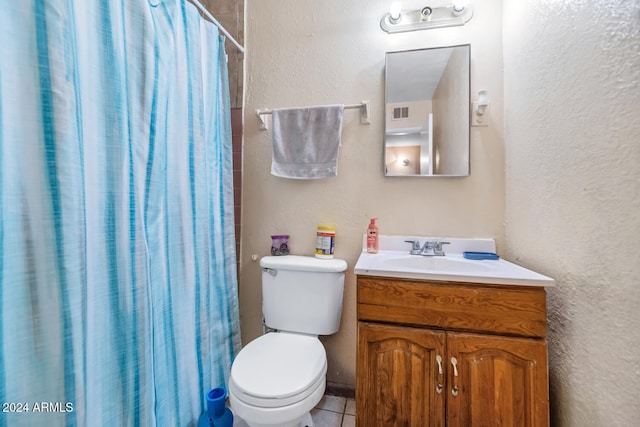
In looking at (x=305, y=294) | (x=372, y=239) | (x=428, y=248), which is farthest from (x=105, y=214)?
(x=428, y=248)

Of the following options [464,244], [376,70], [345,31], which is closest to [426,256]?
[464,244]

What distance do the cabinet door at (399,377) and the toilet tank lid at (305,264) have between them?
331 mm

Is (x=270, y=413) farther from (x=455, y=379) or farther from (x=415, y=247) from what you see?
(x=415, y=247)

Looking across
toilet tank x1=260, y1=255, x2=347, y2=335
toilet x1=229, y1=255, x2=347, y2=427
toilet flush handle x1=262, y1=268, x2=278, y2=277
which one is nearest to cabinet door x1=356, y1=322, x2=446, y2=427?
toilet x1=229, y1=255, x2=347, y2=427

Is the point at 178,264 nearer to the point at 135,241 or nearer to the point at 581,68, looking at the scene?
the point at 135,241

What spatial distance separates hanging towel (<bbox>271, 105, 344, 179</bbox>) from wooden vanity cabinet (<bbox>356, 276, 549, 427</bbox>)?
2.31 ft

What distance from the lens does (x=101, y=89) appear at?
768 millimetres

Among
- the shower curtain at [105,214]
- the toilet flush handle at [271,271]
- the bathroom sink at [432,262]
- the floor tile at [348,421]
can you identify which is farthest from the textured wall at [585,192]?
the shower curtain at [105,214]

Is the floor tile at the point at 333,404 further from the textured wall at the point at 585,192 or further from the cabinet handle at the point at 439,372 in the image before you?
the textured wall at the point at 585,192

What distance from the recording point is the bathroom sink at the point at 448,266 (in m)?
0.87

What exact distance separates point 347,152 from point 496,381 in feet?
3.90

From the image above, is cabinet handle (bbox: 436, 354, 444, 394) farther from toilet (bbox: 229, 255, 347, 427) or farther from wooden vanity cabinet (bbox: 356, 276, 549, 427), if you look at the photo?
toilet (bbox: 229, 255, 347, 427)

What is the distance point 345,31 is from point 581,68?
3.66ft

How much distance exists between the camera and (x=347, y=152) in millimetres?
1426
